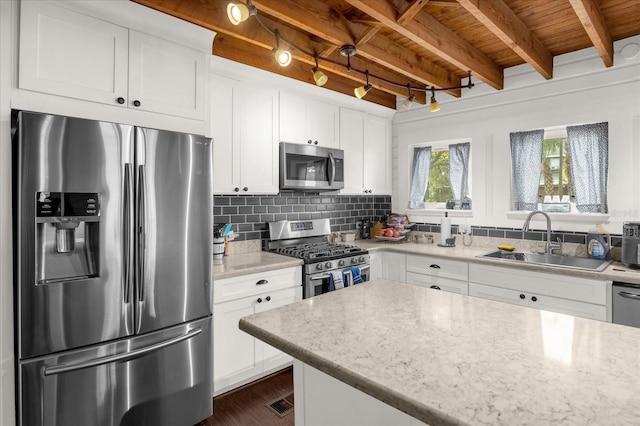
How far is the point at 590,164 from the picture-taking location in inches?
120

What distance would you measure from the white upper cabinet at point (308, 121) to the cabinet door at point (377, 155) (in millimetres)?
508

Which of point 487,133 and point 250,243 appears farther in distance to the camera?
point 487,133

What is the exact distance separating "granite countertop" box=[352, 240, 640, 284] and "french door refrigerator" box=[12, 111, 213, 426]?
6.39 ft

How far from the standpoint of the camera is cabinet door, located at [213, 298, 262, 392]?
2.46 meters

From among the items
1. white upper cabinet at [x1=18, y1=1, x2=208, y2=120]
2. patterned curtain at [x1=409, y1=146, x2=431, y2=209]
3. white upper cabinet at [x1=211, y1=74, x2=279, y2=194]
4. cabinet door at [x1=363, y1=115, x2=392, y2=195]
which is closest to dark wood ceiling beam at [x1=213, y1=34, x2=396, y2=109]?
white upper cabinet at [x1=211, y1=74, x2=279, y2=194]

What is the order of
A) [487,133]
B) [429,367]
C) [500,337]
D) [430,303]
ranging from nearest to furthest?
[429,367]
[500,337]
[430,303]
[487,133]

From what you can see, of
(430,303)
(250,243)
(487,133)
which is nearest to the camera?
(430,303)

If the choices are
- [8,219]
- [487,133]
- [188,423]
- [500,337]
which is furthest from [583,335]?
[487,133]

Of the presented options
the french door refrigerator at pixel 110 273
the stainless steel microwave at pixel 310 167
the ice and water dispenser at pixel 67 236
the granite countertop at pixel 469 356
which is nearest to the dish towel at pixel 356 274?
the stainless steel microwave at pixel 310 167

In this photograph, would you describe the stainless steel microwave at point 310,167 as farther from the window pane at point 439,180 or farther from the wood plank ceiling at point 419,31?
the window pane at point 439,180

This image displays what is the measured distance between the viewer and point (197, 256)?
7.20ft

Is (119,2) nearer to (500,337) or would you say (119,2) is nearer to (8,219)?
(8,219)

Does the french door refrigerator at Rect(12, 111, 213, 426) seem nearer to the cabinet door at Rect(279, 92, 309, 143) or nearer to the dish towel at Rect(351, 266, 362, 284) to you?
the cabinet door at Rect(279, 92, 309, 143)

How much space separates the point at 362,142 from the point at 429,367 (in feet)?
10.7
